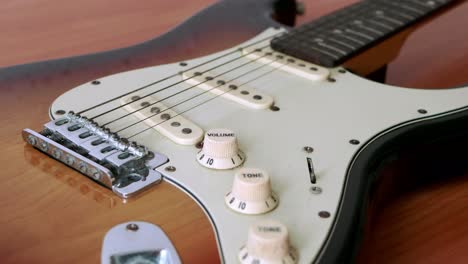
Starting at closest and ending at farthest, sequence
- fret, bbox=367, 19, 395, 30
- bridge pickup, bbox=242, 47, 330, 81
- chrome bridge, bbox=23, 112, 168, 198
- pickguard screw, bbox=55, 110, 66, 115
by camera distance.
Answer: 1. chrome bridge, bbox=23, 112, 168, 198
2. pickguard screw, bbox=55, 110, 66, 115
3. bridge pickup, bbox=242, 47, 330, 81
4. fret, bbox=367, 19, 395, 30

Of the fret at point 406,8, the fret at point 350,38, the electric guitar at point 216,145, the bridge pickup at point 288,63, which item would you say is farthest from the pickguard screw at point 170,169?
the fret at point 406,8

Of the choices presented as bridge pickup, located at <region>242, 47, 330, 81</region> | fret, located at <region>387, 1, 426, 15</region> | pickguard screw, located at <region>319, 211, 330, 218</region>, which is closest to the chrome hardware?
pickguard screw, located at <region>319, 211, 330, 218</region>

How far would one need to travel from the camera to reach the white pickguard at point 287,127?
22.0 inches

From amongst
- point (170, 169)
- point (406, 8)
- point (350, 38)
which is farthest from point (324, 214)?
point (406, 8)

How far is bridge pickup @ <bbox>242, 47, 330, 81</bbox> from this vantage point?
2.68 ft

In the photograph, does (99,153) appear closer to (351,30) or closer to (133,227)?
(133,227)

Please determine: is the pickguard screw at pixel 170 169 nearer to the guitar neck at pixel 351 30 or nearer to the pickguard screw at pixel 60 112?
the pickguard screw at pixel 60 112

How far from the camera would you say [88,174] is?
618mm

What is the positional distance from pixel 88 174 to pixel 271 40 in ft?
1.20

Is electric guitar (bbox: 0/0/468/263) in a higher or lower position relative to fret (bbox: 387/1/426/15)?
higher

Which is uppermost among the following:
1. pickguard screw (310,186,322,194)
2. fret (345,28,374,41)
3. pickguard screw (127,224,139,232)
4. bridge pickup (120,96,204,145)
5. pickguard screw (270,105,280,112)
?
pickguard screw (127,224,139,232)

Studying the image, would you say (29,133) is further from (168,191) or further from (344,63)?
(344,63)

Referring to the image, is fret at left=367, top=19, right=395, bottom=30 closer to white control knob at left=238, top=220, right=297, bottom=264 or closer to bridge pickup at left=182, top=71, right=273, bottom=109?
bridge pickup at left=182, top=71, right=273, bottom=109

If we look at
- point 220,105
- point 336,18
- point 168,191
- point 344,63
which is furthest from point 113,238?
point 336,18
